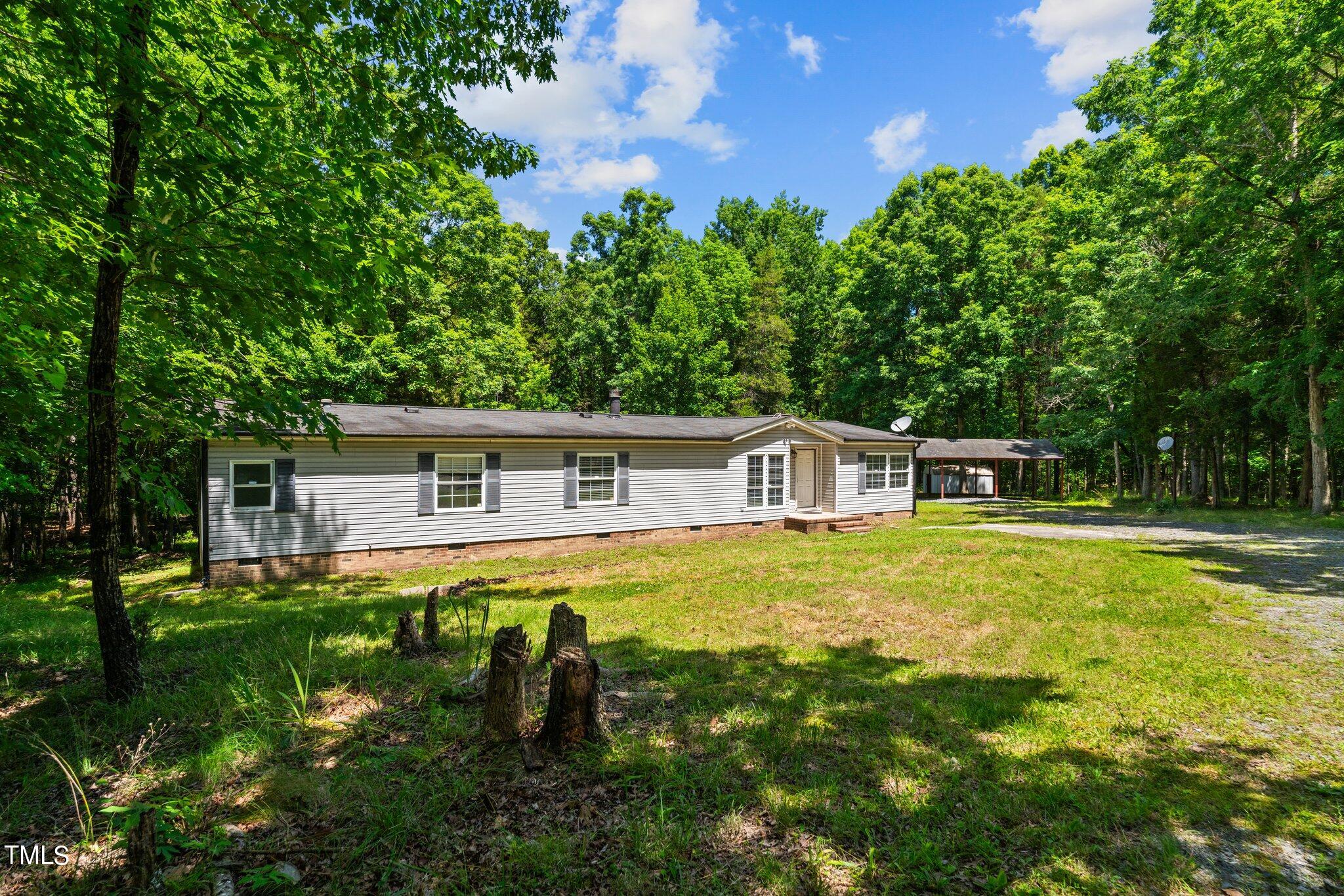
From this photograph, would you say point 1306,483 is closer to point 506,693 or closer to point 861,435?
point 861,435

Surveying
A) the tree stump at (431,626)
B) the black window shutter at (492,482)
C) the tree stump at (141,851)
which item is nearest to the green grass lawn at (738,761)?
the tree stump at (141,851)

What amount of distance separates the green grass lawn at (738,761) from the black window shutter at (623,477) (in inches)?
306

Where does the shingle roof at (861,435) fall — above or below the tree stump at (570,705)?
above

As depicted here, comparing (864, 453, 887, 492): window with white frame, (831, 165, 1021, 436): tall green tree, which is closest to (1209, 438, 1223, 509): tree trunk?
(831, 165, 1021, 436): tall green tree

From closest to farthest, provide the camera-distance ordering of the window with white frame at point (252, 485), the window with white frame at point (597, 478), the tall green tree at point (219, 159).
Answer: the tall green tree at point (219, 159)
the window with white frame at point (252, 485)
the window with white frame at point (597, 478)

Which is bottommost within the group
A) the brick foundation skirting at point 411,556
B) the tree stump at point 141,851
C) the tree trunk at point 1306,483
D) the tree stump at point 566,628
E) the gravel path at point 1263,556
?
the brick foundation skirting at point 411,556

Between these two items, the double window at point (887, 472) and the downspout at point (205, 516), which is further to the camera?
the double window at point (887, 472)

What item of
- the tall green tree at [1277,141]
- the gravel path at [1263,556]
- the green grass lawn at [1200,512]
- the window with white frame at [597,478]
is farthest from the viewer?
the green grass lawn at [1200,512]

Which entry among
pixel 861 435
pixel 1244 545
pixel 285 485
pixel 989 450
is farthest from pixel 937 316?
pixel 285 485

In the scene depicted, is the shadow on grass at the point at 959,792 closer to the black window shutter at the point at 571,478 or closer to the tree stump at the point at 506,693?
the tree stump at the point at 506,693

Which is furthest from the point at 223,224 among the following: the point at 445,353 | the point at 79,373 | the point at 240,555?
the point at 445,353

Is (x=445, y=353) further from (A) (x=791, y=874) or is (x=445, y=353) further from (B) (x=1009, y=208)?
(B) (x=1009, y=208)

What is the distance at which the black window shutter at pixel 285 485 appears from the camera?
430 inches

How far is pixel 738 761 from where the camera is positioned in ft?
12.0
